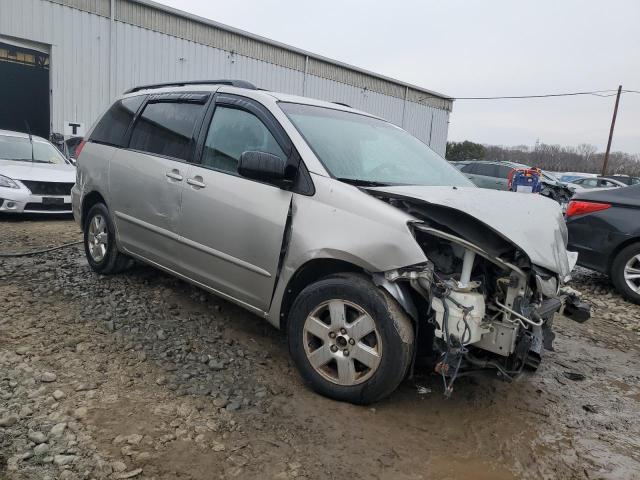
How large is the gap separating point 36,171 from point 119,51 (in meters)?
7.42

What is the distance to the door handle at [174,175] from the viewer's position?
365 centimetres

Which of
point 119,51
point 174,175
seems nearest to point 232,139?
point 174,175

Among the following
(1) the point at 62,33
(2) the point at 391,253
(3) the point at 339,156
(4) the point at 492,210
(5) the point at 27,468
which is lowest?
(5) the point at 27,468

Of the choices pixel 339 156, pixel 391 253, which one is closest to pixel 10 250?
pixel 339 156

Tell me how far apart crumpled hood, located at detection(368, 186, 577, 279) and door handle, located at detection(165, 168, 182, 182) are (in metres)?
1.59

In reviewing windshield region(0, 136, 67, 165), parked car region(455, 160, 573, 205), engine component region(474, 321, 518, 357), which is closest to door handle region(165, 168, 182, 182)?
engine component region(474, 321, 518, 357)

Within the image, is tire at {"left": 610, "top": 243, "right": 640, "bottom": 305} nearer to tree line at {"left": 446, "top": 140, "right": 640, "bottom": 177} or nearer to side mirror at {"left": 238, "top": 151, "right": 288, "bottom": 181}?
side mirror at {"left": 238, "top": 151, "right": 288, "bottom": 181}

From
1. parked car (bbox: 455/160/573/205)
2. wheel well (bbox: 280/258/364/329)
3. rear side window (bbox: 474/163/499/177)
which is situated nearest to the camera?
wheel well (bbox: 280/258/364/329)

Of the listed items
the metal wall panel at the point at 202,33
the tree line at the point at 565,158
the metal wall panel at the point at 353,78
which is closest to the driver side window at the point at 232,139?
the metal wall panel at the point at 202,33

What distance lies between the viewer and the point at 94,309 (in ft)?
12.7

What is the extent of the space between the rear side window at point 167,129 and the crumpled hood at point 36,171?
160 inches

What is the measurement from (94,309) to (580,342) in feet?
13.2

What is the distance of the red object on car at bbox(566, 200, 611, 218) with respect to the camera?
5621 millimetres

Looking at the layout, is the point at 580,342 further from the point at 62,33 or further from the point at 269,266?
the point at 62,33
